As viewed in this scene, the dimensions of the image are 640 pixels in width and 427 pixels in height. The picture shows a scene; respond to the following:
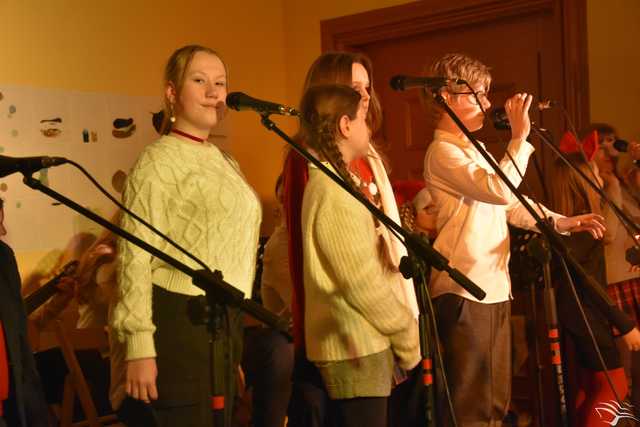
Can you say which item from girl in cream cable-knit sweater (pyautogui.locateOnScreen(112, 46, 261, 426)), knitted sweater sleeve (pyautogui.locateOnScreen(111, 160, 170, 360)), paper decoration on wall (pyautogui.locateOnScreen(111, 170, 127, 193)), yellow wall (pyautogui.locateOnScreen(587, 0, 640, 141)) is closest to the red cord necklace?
girl in cream cable-knit sweater (pyautogui.locateOnScreen(112, 46, 261, 426))

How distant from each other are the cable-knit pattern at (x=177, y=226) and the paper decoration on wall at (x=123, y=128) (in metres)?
1.77

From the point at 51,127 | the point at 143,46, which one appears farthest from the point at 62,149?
the point at 143,46

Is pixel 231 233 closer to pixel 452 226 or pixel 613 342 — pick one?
pixel 452 226

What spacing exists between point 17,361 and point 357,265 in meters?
0.80

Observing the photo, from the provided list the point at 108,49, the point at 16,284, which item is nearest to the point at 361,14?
the point at 108,49

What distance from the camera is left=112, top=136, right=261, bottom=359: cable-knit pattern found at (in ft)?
5.60

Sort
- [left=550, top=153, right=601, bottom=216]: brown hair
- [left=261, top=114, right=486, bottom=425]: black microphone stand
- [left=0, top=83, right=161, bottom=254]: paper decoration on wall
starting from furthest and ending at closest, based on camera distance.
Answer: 1. [left=0, top=83, right=161, bottom=254]: paper decoration on wall
2. [left=550, top=153, right=601, bottom=216]: brown hair
3. [left=261, top=114, right=486, bottom=425]: black microphone stand

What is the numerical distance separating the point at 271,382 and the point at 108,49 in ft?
6.03

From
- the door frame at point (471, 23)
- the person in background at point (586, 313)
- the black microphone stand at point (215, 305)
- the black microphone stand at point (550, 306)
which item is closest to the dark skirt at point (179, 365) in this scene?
the black microphone stand at point (215, 305)

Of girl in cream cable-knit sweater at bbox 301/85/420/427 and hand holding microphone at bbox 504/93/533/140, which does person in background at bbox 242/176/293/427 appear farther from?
hand holding microphone at bbox 504/93/533/140

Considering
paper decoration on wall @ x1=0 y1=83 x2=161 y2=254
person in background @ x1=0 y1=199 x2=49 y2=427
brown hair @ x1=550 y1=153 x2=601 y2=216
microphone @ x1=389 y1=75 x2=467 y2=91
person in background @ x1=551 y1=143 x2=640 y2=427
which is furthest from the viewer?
paper decoration on wall @ x1=0 y1=83 x2=161 y2=254

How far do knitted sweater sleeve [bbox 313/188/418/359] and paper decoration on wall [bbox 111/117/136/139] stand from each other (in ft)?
6.12

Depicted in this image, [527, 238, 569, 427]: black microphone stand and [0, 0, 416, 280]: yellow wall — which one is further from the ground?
[0, 0, 416, 280]: yellow wall

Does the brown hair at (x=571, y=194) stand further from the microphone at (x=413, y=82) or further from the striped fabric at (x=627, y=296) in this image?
the microphone at (x=413, y=82)
